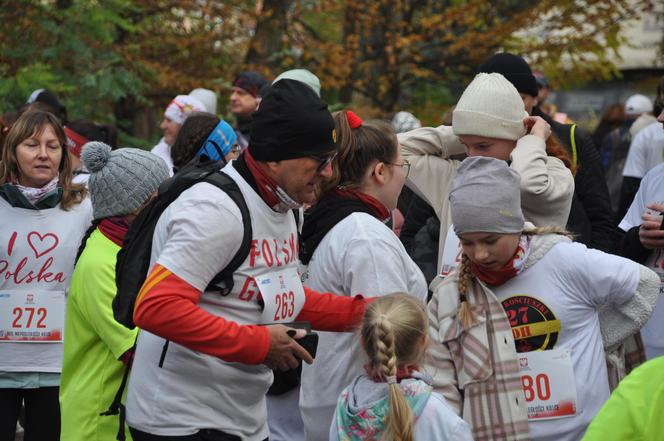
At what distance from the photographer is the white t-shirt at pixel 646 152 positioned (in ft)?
30.5

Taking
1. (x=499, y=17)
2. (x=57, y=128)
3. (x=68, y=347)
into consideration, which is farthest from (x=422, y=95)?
(x=68, y=347)

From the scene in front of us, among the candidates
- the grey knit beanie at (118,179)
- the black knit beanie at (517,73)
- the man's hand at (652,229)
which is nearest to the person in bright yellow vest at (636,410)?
the man's hand at (652,229)

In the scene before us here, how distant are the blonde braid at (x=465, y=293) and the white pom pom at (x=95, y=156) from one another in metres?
1.77

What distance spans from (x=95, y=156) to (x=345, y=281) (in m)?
1.36

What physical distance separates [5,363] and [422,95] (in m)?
11.6

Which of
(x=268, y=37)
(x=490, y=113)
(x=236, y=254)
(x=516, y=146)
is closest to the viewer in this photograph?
(x=236, y=254)

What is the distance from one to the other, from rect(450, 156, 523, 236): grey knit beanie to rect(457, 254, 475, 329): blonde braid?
0.54 ft

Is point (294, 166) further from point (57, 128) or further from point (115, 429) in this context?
point (57, 128)

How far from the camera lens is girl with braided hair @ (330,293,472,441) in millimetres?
3641

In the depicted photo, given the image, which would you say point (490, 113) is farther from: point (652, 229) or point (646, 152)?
point (646, 152)

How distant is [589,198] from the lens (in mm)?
6184

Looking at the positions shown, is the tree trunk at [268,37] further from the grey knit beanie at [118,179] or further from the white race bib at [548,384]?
the white race bib at [548,384]

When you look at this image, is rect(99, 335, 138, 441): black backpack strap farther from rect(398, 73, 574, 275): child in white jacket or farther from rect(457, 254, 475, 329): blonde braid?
rect(398, 73, 574, 275): child in white jacket

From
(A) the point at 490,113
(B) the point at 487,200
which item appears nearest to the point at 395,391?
(B) the point at 487,200
